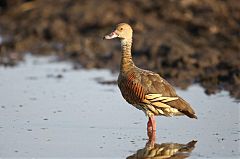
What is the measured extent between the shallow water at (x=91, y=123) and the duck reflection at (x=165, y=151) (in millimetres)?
26

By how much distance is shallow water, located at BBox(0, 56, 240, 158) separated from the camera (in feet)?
31.1

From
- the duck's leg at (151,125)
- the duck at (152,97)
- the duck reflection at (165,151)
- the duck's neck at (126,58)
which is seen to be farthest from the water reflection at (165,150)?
the duck's neck at (126,58)

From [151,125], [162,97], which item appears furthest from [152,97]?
[151,125]

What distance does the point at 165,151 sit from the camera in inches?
373

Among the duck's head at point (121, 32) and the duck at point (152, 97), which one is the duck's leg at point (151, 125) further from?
the duck's head at point (121, 32)

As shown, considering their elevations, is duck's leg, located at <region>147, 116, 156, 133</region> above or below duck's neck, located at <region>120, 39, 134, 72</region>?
below

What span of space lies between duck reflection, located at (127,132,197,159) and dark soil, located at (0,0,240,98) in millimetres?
3387

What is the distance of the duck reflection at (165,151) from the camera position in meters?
9.20

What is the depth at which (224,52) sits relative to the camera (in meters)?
Result: 14.9

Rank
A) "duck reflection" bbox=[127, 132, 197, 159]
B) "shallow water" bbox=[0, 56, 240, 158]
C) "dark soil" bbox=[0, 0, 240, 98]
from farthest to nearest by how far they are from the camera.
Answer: "dark soil" bbox=[0, 0, 240, 98] → "shallow water" bbox=[0, 56, 240, 158] → "duck reflection" bbox=[127, 132, 197, 159]

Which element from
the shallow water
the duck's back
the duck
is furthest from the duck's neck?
the shallow water

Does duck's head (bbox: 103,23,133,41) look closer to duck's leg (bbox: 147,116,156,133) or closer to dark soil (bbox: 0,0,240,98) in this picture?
duck's leg (bbox: 147,116,156,133)

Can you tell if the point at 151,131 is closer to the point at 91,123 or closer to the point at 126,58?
the point at 91,123

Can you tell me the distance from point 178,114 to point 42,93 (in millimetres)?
3326
